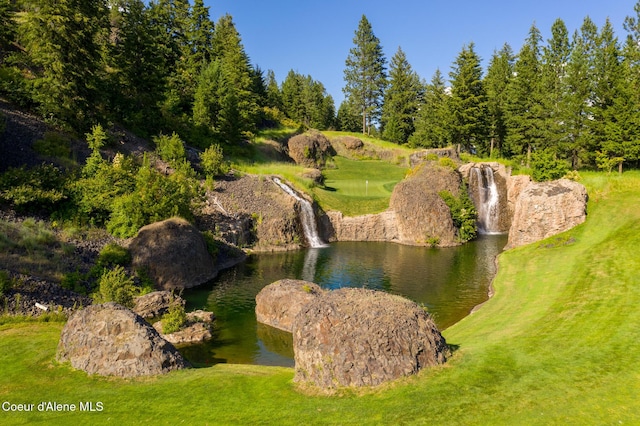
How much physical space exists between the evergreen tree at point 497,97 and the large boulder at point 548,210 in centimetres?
3597

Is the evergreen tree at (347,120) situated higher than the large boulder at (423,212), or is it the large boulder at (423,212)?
the evergreen tree at (347,120)

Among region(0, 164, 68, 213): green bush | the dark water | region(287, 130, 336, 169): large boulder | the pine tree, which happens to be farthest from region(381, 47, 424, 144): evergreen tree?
region(0, 164, 68, 213): green bush

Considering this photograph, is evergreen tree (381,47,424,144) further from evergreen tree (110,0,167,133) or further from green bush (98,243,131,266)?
green bush (98,243,131,266)

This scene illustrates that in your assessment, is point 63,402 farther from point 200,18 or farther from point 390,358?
point 200,18

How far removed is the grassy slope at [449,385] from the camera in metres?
9.54

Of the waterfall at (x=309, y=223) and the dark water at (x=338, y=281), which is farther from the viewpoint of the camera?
the waterfall at (x=309, y=223)

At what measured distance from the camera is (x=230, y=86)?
57.9 m

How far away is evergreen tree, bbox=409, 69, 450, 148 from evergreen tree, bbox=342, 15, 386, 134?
11400 mm

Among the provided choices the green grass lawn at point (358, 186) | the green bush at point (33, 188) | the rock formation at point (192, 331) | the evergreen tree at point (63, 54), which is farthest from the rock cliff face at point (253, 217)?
the rock formation at point (192, 331)

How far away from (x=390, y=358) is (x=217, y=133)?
4915 centimetres

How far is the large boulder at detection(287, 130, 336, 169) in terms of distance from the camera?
67125 mm

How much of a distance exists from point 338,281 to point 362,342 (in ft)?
56.2

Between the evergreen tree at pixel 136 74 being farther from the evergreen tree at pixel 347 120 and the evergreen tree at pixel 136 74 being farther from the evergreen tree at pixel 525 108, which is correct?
the evergreen tree at pixel 347 120

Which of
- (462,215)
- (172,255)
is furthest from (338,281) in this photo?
(462,215)
